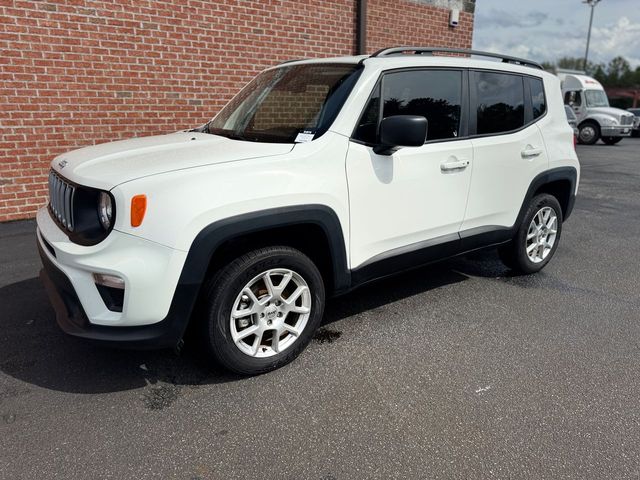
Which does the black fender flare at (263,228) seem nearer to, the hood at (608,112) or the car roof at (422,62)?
the car roof at (422,62)

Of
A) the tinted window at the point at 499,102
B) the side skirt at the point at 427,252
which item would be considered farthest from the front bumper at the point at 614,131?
the side skirt at the point at 427,252

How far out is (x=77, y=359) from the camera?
121 inches

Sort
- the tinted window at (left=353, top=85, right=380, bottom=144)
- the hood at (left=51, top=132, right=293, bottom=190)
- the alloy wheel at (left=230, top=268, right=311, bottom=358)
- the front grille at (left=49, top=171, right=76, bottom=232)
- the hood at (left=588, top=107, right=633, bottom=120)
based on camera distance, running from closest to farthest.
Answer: the hood at (left=51, top=132, right=293, bottom=190), the front grille at (left=49, top=171, right=76, bottom=232), the alloy wheel at (left=230, top=268, right=311, bottom=358), the tinted window at (left=353, top=85, right=380, bottom=144), the hood at (left=588, top=107, right=633, bottom=120)

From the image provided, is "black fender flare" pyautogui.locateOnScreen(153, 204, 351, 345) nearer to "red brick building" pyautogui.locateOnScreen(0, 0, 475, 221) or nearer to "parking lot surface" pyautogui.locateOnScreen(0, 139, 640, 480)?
"parking lot surface" pyautogui.locateOnScreen(0, 139, 640, 480)

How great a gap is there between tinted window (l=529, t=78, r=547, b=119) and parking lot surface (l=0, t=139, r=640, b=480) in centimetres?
156

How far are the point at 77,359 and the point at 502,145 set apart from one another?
3329 mm

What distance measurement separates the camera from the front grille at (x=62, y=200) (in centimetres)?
262

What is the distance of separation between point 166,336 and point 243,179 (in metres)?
0.88

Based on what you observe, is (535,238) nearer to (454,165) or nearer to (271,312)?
(454,165)

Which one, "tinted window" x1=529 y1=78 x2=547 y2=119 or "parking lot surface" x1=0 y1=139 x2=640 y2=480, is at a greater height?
"tinted window" x1=529 y1=78 x2=547 y2=119

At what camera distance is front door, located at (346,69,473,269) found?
3.06 metres

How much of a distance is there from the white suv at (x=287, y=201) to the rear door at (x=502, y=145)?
0.01 meters

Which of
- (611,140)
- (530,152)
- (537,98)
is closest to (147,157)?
(530,152)

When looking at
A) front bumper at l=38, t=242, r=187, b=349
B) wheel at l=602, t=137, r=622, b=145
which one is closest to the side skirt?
front bumper at l=38, t=242, r=187, b=349
